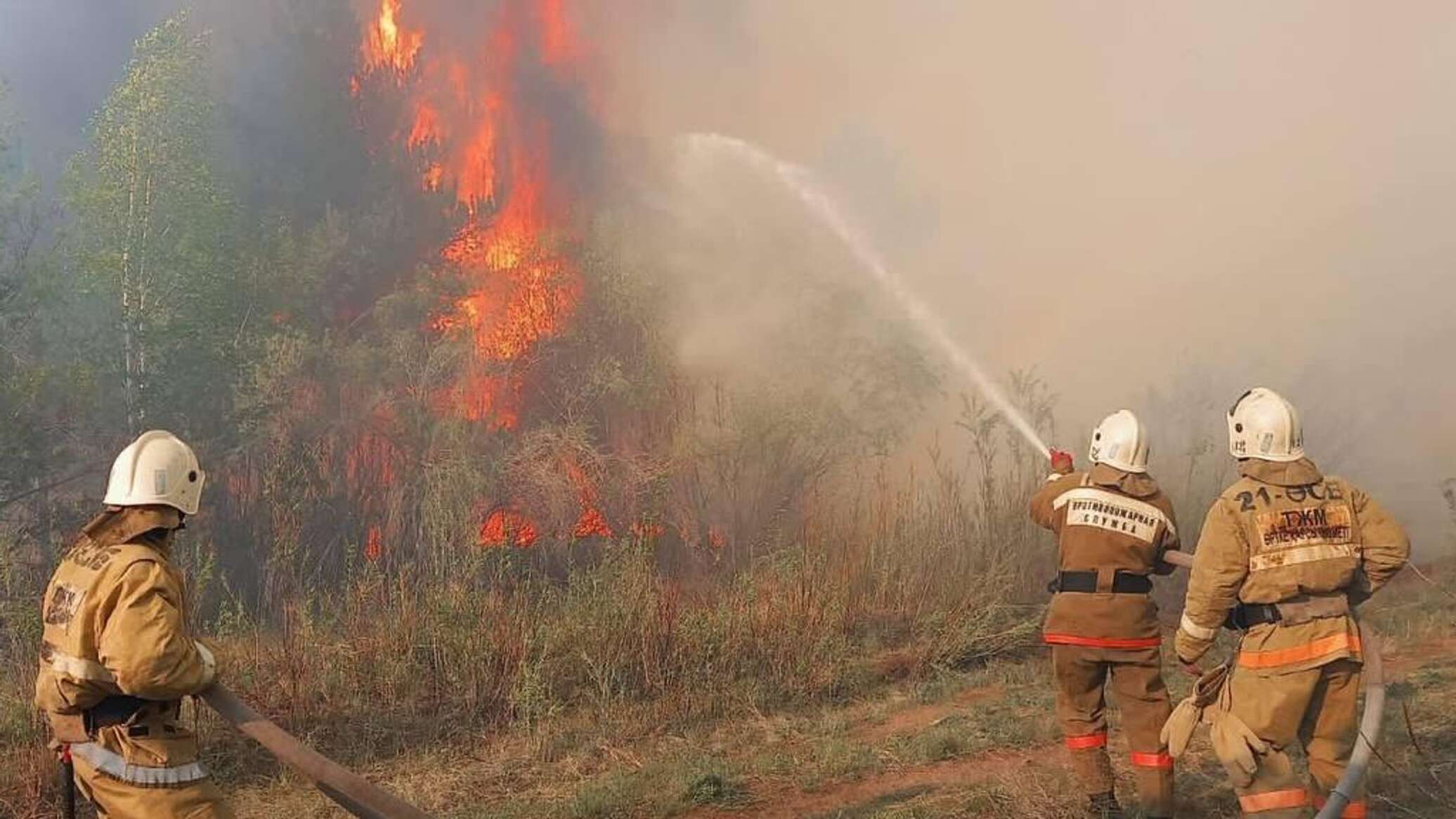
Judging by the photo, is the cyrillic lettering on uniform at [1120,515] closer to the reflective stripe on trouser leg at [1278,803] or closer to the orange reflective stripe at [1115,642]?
the orange reflective stripe at [1115,642]

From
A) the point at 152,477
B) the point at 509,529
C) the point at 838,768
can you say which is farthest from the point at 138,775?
the point at 509,529

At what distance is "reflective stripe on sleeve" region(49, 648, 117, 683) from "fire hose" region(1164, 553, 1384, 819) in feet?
14.9

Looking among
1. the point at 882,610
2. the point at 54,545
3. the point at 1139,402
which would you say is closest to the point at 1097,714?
the point at 882,610

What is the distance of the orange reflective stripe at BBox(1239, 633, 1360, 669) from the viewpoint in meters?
3.94

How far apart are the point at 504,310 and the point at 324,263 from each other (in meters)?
2.78

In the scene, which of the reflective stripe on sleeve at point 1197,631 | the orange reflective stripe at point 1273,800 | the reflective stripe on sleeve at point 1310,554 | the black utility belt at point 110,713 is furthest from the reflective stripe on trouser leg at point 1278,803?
the black utility belt at point 110,713

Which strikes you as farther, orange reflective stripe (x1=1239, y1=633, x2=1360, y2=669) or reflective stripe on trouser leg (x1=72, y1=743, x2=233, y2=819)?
orange reflective stripe (x1=1239, y1=633, x2=1360, y2=669)

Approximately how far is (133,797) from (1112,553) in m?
4.46

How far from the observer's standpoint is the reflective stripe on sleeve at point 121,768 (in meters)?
3.16

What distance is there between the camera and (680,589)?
9.45m

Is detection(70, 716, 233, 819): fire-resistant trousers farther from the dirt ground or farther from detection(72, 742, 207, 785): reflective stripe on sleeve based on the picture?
the dirt ground

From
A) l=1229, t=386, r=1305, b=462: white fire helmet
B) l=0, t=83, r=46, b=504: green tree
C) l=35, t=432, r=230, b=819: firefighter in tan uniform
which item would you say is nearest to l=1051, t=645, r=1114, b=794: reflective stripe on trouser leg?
l=1229, t=386, r=1305, b=462: white fire helmet

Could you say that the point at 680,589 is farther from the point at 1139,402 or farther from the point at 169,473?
the point at 1139,402

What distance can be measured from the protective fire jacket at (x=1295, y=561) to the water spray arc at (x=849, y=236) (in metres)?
8.60
